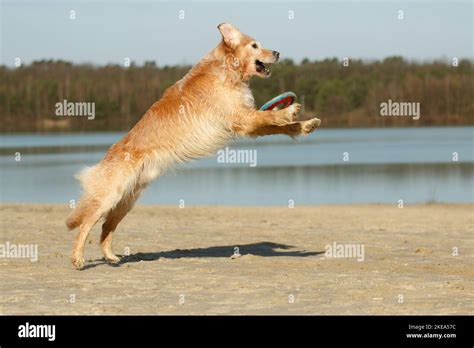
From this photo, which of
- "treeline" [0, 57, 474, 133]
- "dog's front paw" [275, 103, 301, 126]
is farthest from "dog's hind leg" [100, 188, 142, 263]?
"treeline" [0, 57, 474, 133]

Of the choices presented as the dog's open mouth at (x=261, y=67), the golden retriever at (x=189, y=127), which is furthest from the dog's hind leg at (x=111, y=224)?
the dog's open mouth at (x=261, y=67)

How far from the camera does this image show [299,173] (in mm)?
29062

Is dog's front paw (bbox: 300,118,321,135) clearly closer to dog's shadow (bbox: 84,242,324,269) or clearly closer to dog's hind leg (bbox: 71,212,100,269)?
dog's shadow (bbox: 84,242,324,269)

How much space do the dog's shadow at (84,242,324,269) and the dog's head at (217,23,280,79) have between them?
2687 mm

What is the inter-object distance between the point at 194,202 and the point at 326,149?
625 inches

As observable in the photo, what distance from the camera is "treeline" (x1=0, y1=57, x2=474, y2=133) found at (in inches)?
2132

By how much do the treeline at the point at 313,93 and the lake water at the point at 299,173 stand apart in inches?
409

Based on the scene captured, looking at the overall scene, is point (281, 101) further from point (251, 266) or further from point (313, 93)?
point (313, 93)

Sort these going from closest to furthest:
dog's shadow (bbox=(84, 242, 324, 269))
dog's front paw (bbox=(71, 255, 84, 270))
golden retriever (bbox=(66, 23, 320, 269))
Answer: dog's front paw (bbox=(71, 255, 84, 270)) → golden retriever (bbox=(66, 23, 320, 269)) → dog's shadow (bbox=(84, 242, 324, 269))

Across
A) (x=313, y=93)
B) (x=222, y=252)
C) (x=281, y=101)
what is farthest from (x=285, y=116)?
(x=313, y=93)

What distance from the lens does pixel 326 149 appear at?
3769 cm

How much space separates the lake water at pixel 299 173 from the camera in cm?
2353

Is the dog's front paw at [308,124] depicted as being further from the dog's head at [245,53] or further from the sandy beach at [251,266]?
the sandy beach at [251,266]

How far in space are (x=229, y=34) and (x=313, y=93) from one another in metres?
43.1
